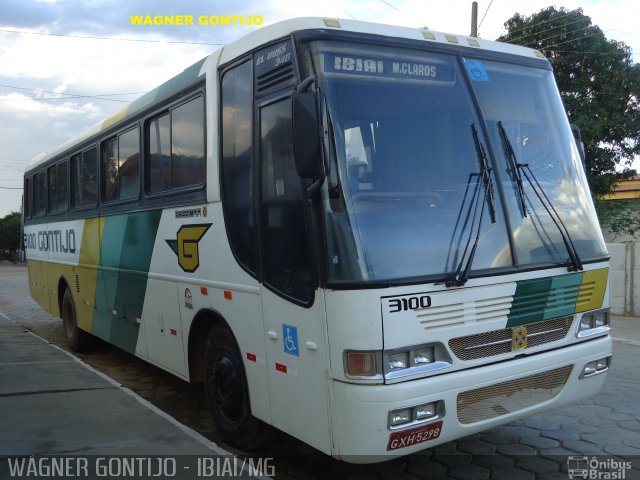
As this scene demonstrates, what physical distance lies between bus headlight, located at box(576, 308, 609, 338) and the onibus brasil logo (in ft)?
9.13

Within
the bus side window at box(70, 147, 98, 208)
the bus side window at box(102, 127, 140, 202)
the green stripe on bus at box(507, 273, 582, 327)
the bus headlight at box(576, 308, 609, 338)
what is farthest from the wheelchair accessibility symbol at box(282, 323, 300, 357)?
the bus side window at box(70, 147, 98, 208)

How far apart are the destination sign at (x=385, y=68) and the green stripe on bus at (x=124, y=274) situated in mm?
2692

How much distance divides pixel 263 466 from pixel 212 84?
9.38 ft

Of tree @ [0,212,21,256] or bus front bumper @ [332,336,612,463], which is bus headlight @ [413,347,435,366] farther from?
tree @ [0,212,21,256]

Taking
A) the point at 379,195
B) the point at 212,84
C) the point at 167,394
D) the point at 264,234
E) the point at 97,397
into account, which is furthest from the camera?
the point at 167,394

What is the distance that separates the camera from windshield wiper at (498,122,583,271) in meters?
4.18

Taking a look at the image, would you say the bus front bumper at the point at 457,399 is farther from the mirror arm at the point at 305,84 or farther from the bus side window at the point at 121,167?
the bus side window at the point at 121,167

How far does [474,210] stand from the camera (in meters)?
→ 3.91

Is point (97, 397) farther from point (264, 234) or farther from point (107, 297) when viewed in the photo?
point (264, 234)

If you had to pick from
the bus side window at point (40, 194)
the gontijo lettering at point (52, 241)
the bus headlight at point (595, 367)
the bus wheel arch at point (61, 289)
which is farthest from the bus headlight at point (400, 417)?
the bus side window at point (40, 194)

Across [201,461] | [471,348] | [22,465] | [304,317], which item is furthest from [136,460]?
[471,348]

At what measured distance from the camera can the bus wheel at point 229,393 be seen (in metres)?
4.59

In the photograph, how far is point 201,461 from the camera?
4.36 meters

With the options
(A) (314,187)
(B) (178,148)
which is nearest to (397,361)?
(A) (314,187)
